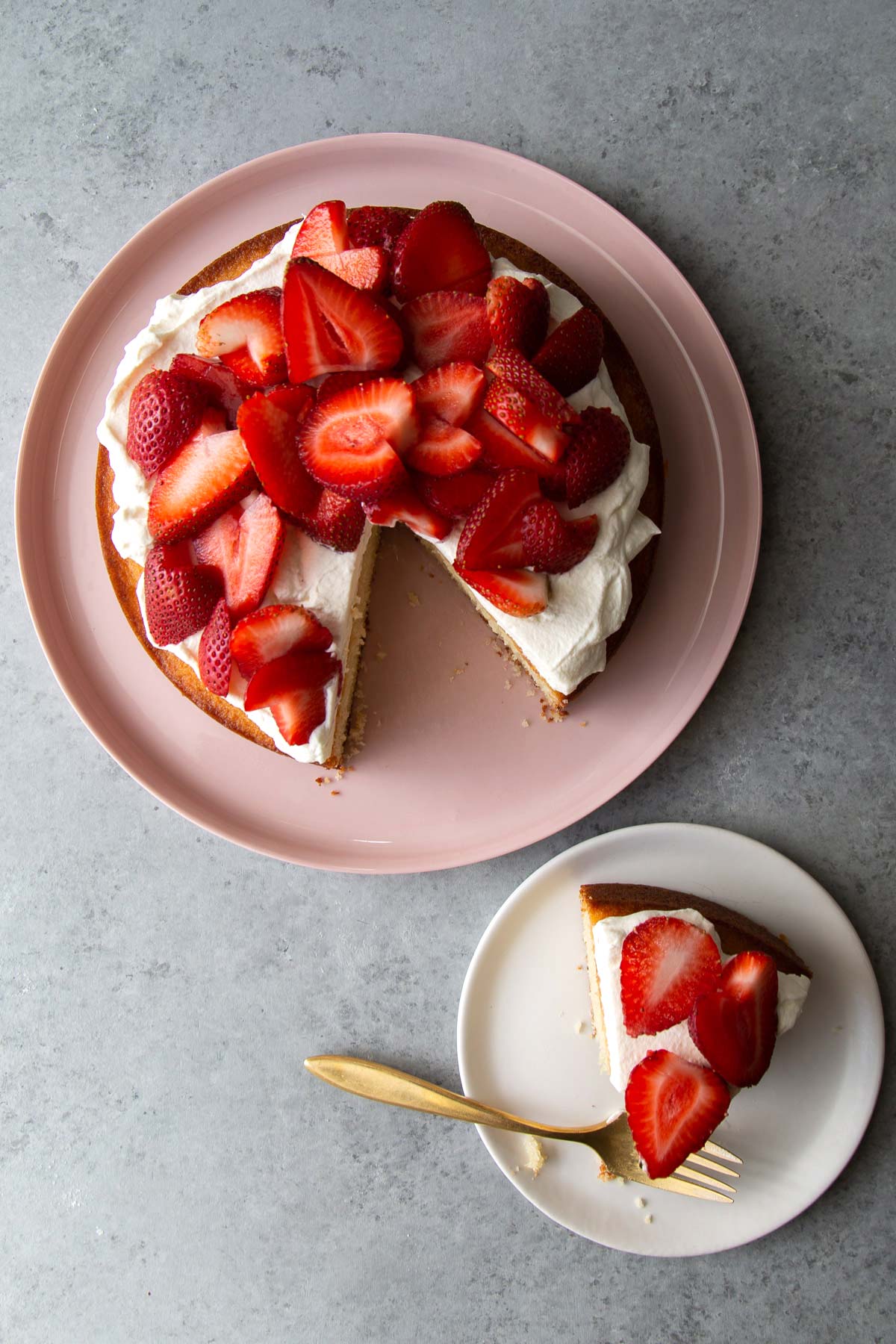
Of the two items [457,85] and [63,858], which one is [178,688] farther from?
[457,85]

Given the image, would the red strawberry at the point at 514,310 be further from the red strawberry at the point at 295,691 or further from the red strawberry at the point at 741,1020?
the red strawberry at the point at 741,1020

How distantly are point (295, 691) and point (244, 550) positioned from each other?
1.19ft

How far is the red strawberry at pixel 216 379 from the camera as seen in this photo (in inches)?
88.2

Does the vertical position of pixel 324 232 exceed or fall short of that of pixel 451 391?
it exceeds it

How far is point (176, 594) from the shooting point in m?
2.23

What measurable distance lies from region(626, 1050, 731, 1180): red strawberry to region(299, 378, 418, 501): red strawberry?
1548 mm

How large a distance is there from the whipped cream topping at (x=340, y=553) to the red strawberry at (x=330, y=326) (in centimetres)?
13

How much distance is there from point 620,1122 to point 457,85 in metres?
2.94

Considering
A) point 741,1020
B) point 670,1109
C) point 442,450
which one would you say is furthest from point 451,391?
point 670,1109

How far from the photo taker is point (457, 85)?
2.67m

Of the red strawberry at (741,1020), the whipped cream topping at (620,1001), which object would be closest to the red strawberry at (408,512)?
the whipped cream topping at (620,1001)

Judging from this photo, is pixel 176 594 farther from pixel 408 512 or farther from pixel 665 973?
pixel 665 973

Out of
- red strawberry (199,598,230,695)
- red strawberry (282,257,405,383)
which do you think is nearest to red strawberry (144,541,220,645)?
red strawberry (199,598,230,695)

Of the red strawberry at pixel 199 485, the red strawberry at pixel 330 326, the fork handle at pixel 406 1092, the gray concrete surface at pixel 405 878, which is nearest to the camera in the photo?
the red strawberry at pixel 330 326
